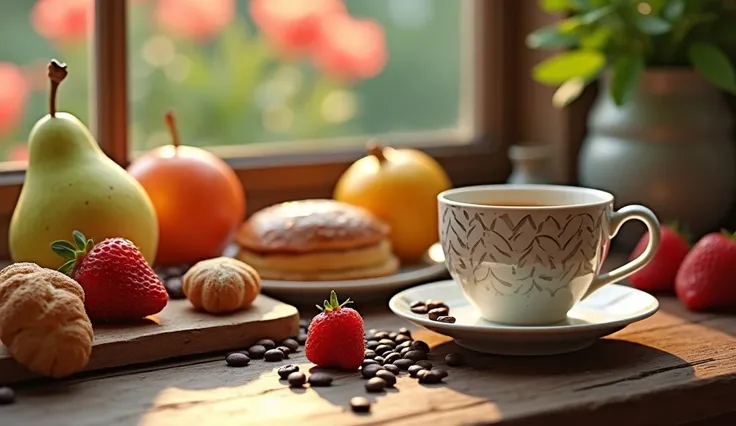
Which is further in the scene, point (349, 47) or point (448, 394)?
point (349, 47)

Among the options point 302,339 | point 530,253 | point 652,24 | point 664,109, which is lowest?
point 302,339

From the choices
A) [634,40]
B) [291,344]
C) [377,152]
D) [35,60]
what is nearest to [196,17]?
[35,60]

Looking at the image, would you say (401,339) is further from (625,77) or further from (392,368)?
(625,77)

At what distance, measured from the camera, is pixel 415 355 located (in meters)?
0.98

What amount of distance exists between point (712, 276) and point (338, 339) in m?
0.46

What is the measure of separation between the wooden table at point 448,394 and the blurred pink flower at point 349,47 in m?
0.75

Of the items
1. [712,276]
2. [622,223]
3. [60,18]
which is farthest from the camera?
[60,18]

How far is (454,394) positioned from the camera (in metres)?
0.88

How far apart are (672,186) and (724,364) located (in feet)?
1.60

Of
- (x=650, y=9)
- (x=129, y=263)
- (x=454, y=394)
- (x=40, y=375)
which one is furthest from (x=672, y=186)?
(x=40, y=375)

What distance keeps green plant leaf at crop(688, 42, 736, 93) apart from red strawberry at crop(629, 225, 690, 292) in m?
0.22

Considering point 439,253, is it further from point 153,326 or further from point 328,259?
point 153,326

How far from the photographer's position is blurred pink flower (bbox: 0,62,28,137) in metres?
1.45

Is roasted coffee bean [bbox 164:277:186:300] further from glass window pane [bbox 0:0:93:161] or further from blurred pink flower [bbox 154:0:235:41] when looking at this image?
blurred pink flower [bbox 154:0:235:41]
